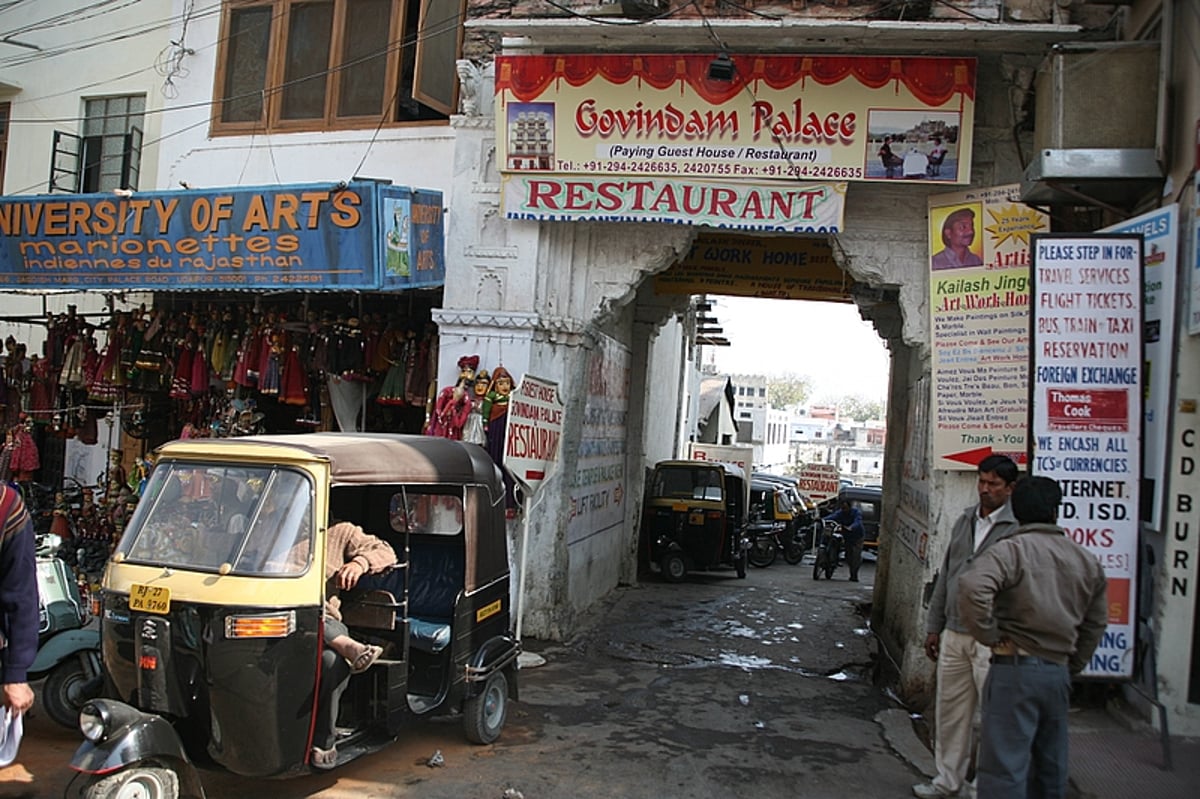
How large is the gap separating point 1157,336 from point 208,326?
9.77 metres

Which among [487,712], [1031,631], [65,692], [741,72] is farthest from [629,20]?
[65,692]

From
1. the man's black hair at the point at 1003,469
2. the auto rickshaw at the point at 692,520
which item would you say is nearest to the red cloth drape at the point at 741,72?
the man's black hair at the point at 1003,469

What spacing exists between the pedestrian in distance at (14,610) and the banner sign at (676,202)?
20.1ft

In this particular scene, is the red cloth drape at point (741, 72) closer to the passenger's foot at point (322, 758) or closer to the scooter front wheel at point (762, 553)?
the passenger's foot at point (322, 758)

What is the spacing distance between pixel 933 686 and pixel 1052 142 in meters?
4.46

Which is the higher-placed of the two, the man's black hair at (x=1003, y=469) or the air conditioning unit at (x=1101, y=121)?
the air conditioning unit at (x=1101, y=121)

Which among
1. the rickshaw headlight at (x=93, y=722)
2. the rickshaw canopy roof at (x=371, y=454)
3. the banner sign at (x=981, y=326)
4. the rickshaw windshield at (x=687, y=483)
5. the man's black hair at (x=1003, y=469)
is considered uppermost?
the banner sign at (x=981, y=326)

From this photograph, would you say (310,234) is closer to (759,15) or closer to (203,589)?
(759,15)

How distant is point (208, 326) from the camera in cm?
1156

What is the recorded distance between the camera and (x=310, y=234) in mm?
9648

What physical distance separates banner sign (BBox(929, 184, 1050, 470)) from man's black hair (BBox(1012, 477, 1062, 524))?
3.57 m

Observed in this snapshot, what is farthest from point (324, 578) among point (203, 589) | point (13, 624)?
point (13, 624)

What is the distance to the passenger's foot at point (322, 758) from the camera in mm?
5168

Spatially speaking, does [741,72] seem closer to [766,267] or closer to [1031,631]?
[766,267]
